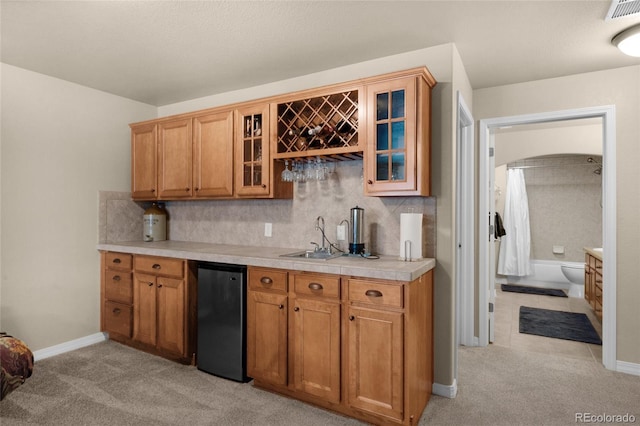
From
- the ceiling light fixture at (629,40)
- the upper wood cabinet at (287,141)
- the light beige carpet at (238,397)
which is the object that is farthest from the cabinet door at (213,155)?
the ceiling light fixture at (629,40)

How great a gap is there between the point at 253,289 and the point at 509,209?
5.78 m

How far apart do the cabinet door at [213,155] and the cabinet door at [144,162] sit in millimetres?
560

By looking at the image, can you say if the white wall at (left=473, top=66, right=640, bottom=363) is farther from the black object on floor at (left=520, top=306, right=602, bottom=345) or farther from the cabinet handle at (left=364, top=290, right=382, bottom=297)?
the cabinet handle at (left=364, top=290, right=382, bottom=297)

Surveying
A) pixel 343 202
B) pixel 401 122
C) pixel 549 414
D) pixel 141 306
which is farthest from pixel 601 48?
pixel 141 306

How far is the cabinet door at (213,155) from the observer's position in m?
3.28

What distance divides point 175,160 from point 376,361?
2.66 metres

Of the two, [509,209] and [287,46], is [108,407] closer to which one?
[287,46]

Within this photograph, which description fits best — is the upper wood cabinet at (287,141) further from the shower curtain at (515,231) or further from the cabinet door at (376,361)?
the shower curtain at (515,231)

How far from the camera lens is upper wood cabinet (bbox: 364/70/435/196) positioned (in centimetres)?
242

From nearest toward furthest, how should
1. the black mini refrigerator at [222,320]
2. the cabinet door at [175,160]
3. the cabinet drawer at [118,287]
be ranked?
1. the black mini refrigerator at [222,320]
2. the cabinet drawer at [118,287]
3. the cabinet door at [175,160]

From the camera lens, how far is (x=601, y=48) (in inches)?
105

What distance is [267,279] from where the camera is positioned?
2564 mm

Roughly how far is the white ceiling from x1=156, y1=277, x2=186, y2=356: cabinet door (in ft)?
6.00

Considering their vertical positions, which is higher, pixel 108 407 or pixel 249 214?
pixel 249 214
